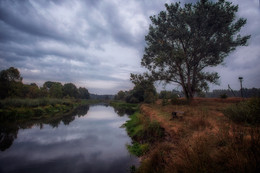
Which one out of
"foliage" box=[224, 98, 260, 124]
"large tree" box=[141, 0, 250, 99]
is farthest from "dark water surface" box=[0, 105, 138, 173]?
"large tree" box=[141, 0, 250, 99]

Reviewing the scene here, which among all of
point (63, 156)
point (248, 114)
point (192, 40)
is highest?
point (192, 40)

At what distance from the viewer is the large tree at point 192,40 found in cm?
1639

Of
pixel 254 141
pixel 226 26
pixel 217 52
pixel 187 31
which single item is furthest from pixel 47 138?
pixel 226 26

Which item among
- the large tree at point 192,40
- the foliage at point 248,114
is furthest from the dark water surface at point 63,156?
the large tree at point 192,40

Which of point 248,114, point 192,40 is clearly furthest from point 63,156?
point 192,40

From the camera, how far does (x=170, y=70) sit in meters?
19.9

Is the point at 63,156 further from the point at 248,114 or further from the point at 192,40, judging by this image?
the point at 192,40

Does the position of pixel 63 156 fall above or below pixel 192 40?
below

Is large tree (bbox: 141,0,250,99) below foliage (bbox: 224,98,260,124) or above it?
above

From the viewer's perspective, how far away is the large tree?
1639 centimetres

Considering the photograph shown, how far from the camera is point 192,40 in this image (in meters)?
18.0

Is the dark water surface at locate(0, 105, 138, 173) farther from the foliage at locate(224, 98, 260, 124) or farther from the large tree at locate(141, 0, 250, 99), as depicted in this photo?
the large tree at locate(141, 0, 250, 99)

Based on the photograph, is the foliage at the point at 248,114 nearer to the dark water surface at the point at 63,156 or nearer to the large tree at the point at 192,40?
the dark water surface at the point at 63,156

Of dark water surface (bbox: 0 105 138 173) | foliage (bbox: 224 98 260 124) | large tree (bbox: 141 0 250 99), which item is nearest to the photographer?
foliage (bbox: 224 98 260 124)
